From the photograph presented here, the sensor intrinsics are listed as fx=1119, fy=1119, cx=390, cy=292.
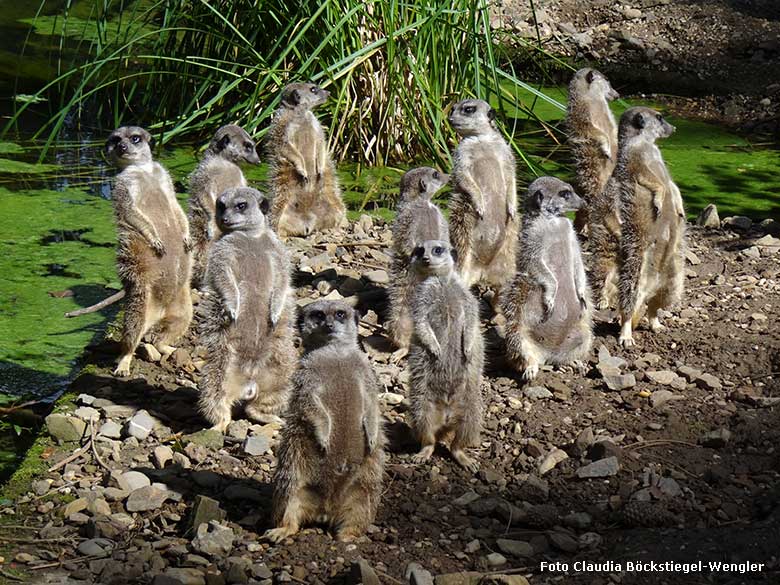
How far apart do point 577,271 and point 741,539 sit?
2016 millimetres

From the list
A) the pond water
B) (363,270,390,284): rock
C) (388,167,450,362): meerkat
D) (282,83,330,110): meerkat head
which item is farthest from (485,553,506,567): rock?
(282,83,330,110): meerkat head

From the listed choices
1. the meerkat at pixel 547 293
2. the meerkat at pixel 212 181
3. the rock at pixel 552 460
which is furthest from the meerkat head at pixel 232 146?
the rock at pixel 552 460

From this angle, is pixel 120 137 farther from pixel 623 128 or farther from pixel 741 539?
pixel 741 539

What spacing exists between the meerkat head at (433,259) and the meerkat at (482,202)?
1.31m

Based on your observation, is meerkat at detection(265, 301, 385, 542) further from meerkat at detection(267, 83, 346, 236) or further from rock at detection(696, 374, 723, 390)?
meerkat at detection(267, 83, 346, 236)

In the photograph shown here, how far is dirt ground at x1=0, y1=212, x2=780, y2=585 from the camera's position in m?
3.63

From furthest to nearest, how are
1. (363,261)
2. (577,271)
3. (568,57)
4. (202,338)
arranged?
(568,57) → (363,261) → (577,271) → (202,338)

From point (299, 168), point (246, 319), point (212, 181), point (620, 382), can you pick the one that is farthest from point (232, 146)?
point (620, 382)

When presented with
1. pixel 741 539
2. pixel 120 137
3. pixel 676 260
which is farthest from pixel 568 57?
pixel 741 539

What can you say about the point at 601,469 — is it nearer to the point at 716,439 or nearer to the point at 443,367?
the point at 716,439

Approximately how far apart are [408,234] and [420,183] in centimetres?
33

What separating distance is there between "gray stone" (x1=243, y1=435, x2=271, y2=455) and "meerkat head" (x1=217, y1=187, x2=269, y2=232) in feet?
3.17

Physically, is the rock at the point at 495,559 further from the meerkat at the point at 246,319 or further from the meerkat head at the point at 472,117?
the meerkat head at the point at 472,117

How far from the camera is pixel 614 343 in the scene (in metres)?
5.61
